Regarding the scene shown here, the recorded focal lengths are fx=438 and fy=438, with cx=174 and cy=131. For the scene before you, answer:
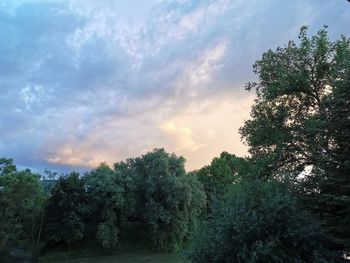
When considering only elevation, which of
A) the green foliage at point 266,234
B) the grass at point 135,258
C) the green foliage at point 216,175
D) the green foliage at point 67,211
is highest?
the green foliage at point 216,175

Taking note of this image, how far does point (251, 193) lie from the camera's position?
46.7 feet

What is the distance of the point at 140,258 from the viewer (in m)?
50.8

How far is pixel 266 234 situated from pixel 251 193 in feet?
5.31

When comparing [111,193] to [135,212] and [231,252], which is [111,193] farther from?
[231,252]

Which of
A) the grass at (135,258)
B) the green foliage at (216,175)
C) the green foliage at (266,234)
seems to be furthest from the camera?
the green foliage at (216,175)

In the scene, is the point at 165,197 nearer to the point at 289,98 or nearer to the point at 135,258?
the point at 135,258

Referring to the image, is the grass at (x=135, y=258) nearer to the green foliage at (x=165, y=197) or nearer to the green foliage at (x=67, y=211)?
the green foliage at (x=165, y=197)

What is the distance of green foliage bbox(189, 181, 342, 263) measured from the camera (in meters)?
12.6

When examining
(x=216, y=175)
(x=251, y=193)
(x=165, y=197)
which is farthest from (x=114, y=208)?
(x=251, y=193)

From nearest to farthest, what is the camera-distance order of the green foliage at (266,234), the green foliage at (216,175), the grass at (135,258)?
the green foliage at (266,234) < the grass at (135,258) < the green foliage at (216,175)

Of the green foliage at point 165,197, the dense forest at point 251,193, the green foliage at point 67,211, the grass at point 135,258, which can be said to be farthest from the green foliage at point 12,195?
the green foliage at point 165,197

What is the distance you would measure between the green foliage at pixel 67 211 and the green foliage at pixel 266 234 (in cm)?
4195

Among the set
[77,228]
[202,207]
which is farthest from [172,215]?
[77,228]

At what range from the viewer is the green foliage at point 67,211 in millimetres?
53281
